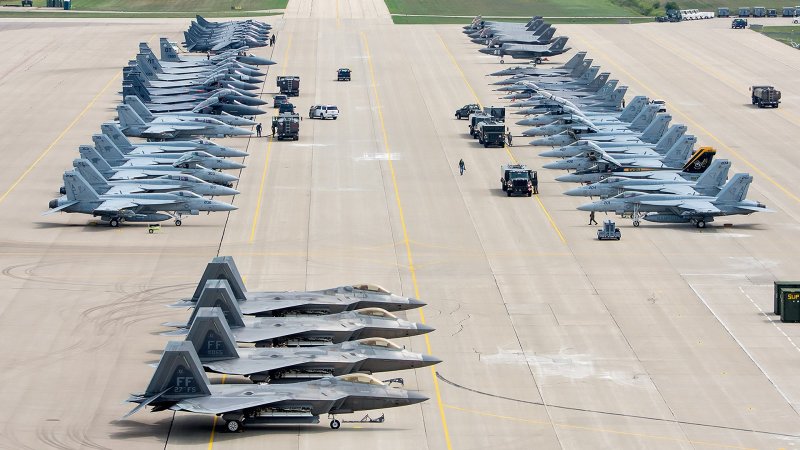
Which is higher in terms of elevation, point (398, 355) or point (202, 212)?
point (398, 355)

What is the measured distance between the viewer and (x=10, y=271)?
83000 millimetres

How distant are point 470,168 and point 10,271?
1648 inches

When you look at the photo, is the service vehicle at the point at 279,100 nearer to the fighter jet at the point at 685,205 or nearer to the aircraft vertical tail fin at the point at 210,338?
the fighter jet at the point at 685,205

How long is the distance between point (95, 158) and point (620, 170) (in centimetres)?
3856

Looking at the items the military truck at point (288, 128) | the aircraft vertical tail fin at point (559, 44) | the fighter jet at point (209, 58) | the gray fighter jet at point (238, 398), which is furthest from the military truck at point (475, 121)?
the gray fighter jet at point (238, 398)

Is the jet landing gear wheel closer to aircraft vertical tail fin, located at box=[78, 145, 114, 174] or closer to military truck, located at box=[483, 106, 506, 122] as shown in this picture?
aircraft vertical tail fin, located at box=[78, 145, 114, 174]

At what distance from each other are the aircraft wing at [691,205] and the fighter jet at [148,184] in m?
29.2

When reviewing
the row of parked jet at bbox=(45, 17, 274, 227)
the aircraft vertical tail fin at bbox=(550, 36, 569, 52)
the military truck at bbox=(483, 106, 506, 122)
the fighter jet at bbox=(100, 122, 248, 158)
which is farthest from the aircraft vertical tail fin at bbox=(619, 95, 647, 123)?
the aircraft vertical tail fin at bbox=(550, 36, 569, 52)

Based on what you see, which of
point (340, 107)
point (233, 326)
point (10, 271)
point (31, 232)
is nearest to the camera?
point (233, 326)

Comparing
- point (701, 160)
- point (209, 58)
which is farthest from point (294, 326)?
point (209, 58)

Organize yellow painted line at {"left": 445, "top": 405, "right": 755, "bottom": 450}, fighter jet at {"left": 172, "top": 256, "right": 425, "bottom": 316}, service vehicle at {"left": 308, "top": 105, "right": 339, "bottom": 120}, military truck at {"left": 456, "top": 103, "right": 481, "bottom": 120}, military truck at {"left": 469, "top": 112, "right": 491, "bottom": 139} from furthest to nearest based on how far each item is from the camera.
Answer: military truck at {"left": 456, "top": 103, "right": 481, "bottom": 120}, service vehicle at {"left": 308, "top": 105, "right": 339, "bottom": 120}, military truck at {"left": 469, "top": 112, "right": 491, "bottom": 139}, fighter jet at {"left": 172, "top": 256, "right": 425, "bottom": 316}, yellow painted line at {"left": 445, "top": 405, "right": 755, "bottom": 450}

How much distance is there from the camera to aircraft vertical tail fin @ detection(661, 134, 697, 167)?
360ft

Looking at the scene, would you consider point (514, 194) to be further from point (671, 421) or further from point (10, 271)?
point (671, 421)

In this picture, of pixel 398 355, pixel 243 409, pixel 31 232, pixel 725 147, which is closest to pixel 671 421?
pixel 398 355
